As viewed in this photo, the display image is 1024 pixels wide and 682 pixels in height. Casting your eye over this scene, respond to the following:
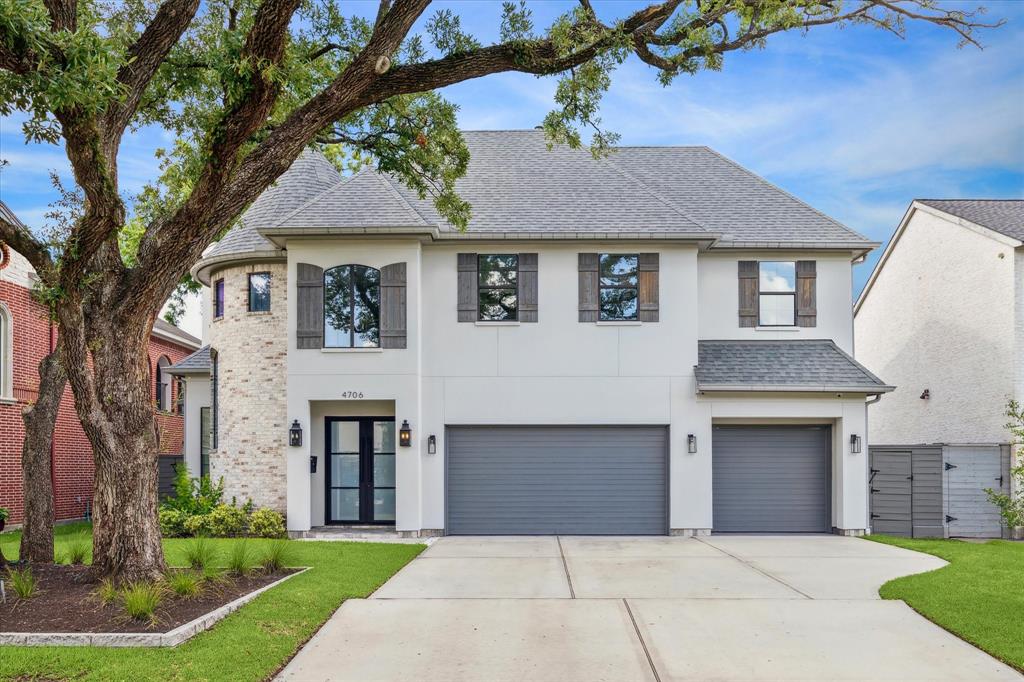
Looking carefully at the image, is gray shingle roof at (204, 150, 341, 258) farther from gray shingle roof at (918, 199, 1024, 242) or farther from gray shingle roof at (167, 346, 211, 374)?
gray shingle roof at (918, 199, 1024, 242)

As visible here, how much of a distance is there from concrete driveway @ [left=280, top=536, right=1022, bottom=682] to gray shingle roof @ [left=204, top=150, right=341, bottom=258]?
8.03m

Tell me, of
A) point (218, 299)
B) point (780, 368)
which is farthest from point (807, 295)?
point (218, 299)

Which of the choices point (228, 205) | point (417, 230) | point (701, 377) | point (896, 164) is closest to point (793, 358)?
point (701, 377)

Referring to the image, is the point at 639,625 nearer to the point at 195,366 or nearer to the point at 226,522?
the point at 226,522

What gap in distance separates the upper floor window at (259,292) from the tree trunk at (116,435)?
7.67 metres

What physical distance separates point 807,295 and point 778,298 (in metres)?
0.60

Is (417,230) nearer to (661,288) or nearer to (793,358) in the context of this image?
(661,288)

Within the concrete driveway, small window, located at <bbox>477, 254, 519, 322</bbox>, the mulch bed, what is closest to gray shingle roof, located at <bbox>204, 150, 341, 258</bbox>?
small window, located at <bbox>477, 254, 519, 322</bbox>

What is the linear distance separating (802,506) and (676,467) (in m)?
2.88

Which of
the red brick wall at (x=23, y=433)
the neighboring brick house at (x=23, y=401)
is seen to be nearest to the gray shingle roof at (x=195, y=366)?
the red brick wall at (x=23, y=433)

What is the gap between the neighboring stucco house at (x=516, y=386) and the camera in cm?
1581

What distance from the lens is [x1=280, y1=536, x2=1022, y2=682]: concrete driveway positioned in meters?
6.84

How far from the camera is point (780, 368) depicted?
1627 cm

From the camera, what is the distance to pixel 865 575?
1127 centimetres
